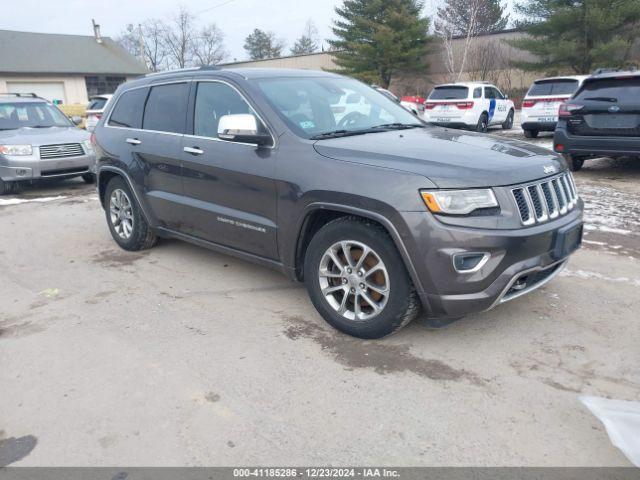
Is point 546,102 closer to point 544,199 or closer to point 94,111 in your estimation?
point 544,199

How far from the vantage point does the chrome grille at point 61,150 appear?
374 inches

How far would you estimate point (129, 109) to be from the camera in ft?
18.5

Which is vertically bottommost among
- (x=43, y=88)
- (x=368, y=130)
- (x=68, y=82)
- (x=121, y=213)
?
(x=121, y=213)

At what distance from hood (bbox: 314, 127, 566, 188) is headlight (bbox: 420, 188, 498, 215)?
4cm

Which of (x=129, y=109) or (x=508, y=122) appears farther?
(x=508, y=122)

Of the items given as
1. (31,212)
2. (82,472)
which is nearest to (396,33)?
(31,212)

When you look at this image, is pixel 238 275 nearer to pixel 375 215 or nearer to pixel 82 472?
pixel 375 215

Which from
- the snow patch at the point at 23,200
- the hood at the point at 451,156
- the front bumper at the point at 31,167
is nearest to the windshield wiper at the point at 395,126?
the hood at the point at 451,156

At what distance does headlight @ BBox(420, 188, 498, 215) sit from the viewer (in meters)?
3.20

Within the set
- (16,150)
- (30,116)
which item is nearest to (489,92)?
(30,116)

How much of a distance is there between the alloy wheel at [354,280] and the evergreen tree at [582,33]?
27.8 m

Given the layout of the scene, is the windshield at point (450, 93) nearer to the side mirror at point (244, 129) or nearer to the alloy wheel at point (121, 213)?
the alloy wheel at point (121, 213)

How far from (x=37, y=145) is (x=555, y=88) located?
1265cm

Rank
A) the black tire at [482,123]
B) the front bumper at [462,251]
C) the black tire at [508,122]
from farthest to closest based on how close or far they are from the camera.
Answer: the black tire at [508,122] < the black tire at [482,123] < the front bumper at [462,251]
